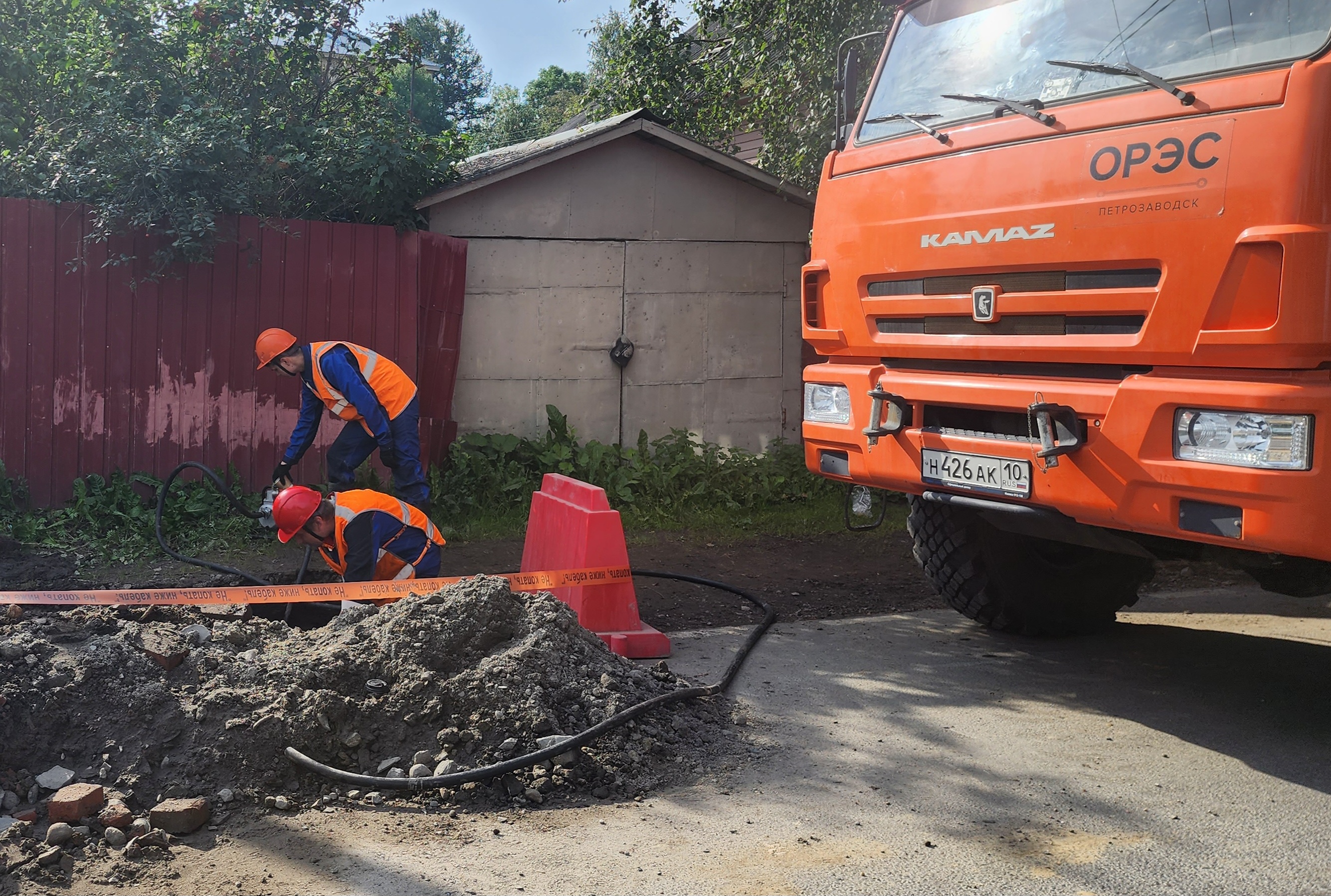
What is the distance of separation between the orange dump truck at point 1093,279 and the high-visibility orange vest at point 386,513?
2100 millimetres

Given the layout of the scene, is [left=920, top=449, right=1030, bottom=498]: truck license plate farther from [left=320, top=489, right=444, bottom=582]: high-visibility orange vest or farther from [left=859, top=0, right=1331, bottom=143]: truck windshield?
[left=320, top=489, right=444, bottom=582]: high-visibility orange vest

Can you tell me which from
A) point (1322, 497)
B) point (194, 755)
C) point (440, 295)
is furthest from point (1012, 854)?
point (440, 295)

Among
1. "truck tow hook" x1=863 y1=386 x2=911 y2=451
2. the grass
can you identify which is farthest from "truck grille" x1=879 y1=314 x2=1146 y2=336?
the grass

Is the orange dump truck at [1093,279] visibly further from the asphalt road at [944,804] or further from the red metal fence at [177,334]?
the red metal fence at [177,334]

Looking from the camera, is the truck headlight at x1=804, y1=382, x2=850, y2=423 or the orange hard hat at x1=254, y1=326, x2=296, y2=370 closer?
the truck headlight at x1=804, y1=382, x2=850, y2=423

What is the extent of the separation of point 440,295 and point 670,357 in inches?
86.3

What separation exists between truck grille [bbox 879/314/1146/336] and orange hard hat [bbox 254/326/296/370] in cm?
377

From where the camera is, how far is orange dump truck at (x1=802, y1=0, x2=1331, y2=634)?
3.48 m

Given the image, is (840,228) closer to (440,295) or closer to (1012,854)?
(1012,854)

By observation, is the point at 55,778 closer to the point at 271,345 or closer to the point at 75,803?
the point at 75,803

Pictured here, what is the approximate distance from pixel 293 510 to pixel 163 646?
1.16m

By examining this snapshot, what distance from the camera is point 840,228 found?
195 inches

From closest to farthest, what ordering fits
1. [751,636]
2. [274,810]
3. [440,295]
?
[274,810], [751,636], [440,295]

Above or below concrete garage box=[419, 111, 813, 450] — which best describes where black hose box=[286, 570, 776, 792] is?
below
